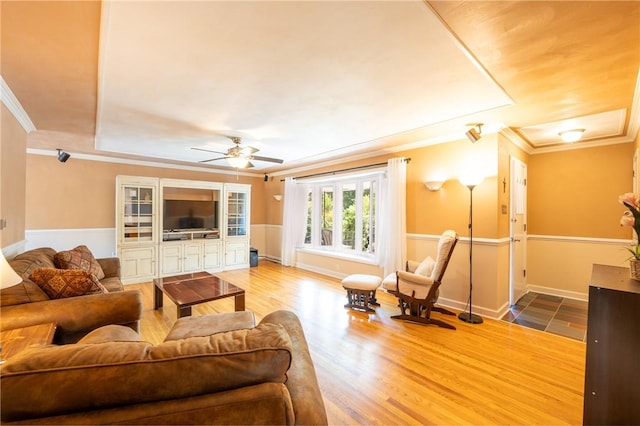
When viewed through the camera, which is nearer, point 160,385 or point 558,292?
point 160,385

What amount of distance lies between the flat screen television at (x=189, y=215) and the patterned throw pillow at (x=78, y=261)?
2180 mm

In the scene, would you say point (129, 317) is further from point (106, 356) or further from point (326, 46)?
point (326, 46)

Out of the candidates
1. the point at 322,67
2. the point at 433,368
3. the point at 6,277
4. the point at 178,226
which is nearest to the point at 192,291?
the point at 6,277

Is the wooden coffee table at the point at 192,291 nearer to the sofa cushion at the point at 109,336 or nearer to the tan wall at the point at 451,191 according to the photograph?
the sofa cushion at the point at 109,336

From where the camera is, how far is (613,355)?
5.05 ft

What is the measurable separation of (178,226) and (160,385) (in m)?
5.62

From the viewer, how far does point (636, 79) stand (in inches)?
87.4

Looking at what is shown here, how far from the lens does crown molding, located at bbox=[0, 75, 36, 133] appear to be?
2.37 metres

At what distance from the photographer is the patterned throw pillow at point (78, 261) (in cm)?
303

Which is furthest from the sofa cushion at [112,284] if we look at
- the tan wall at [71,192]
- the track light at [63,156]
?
the track light at [63,156]

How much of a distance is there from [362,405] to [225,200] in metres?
5.24

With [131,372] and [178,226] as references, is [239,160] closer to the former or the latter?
[178,226]

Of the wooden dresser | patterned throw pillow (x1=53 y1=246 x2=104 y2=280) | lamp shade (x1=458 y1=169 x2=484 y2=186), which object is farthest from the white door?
patterned throw pillow (x1=53 y1=246 x2=104 y2=280)

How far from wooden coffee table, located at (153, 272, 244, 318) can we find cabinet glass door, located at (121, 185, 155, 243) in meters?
1.97
